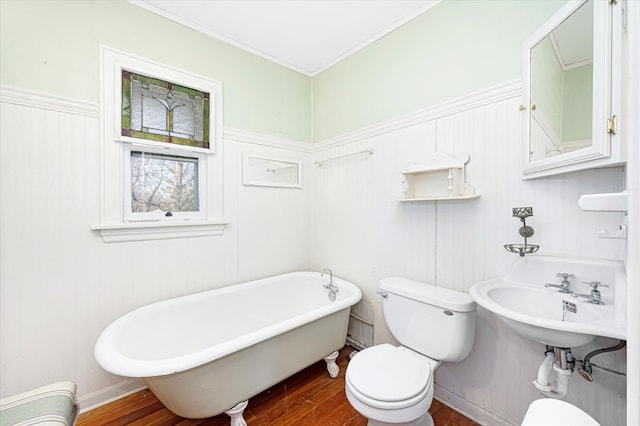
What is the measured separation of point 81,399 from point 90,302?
58 centimetres

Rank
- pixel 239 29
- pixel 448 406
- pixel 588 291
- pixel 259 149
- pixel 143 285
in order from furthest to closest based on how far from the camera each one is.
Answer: pixel 259 149 < pixel 239 29 < pixel 143 285 < pixel 448 406 < pixel 588 291

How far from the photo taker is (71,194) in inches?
63.6

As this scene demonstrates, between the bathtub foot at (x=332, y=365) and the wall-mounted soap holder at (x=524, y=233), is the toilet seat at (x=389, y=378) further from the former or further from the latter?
the wall-mounted soap holder at (x=524, y=233)

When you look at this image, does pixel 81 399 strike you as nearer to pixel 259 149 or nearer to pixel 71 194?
pixel 71 194

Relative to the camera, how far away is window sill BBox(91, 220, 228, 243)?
1.72 meters

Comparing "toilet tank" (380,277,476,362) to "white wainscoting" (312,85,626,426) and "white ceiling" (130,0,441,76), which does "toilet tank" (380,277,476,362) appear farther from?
"white ceiling" (130,0,441,76)

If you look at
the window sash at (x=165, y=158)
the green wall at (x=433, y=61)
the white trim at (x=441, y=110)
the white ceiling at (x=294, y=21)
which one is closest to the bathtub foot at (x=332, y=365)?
the window sash at (x=165, y=158)

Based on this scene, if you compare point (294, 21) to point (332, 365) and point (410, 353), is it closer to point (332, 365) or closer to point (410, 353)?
point (410, 353)

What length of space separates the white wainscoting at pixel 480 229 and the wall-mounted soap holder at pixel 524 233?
4cm

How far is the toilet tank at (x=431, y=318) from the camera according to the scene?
4.77 feet

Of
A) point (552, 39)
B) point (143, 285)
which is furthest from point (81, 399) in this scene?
point (552, 39)

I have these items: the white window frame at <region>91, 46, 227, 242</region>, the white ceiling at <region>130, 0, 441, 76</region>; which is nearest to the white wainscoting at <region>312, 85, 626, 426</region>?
the white ceiling at <region>130, 0, 441, 76</region>

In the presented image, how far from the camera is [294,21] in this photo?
6.51 ft

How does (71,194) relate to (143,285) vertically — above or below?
above
